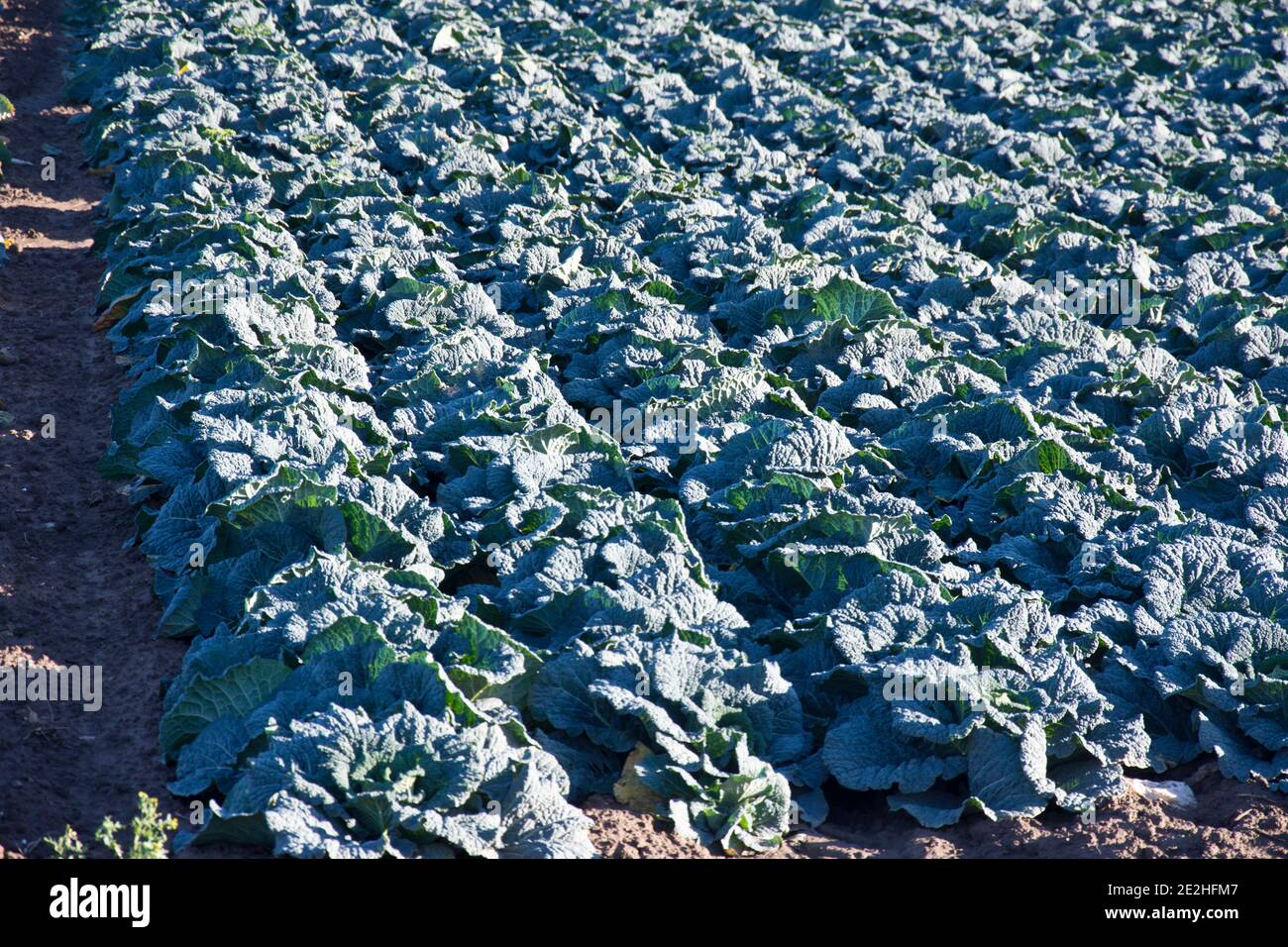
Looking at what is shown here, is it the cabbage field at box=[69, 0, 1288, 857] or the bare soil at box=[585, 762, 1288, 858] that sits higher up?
the cabbage field at box=[69, 0, 1288, 857]

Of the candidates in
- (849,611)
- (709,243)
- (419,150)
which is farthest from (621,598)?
(419,150)

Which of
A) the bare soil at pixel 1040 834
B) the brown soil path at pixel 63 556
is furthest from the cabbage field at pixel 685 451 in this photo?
the brown soil path at pixel 63 556

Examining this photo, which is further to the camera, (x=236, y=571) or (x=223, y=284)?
(x=223, y=284)

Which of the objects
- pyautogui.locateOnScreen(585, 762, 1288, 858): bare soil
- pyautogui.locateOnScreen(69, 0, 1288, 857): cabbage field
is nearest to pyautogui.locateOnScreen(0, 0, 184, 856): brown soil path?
pyautogui.locateOnScreen(69, 0, 1288, 857): cabbage field

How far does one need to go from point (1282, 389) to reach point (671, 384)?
3866 mm

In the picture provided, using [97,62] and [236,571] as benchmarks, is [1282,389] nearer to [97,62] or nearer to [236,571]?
[236,571]

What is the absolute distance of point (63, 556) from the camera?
597 cm

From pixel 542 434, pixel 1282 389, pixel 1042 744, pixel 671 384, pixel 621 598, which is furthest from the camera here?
pixel 1282 389

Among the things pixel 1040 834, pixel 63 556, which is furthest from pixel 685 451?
pixel 63 556

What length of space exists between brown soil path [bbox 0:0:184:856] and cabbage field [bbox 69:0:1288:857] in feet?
0.84

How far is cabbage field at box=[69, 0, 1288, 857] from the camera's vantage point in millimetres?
4352

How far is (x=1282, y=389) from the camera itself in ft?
24.6

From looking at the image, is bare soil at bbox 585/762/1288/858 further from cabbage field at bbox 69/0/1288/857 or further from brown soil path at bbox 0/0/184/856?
brown soil path at bbox 0/0/184/856

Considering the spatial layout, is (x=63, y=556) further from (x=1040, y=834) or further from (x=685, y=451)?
(x=1040, y=834)
